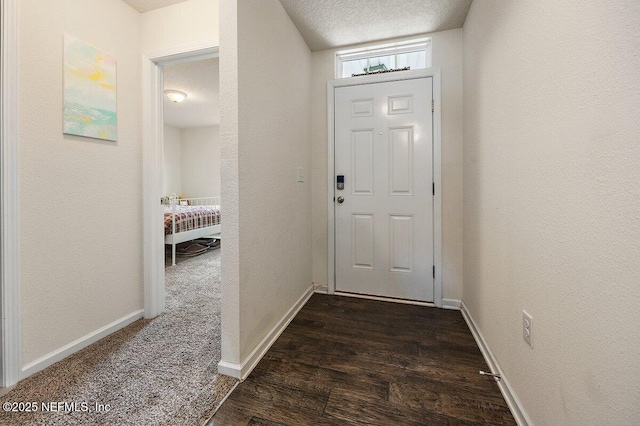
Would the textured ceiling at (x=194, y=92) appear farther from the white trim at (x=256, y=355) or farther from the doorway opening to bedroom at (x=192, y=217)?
the white trim at (x=256, y=355)

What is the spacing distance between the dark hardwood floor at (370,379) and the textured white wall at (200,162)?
5.53m

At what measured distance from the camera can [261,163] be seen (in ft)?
5.11

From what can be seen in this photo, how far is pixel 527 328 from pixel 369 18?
2278 mm

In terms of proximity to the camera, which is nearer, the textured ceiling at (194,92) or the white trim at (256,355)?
the white trim at (256,355)

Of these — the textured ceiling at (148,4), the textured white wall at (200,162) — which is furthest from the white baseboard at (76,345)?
the textured white wall at (200,162)

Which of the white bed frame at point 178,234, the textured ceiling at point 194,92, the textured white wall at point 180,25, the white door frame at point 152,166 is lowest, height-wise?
the white bed frame at point 178,234

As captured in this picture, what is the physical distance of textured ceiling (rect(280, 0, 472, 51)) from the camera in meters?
1.84

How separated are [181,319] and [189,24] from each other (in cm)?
222

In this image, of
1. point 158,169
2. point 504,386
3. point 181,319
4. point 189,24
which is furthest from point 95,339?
point 504,386

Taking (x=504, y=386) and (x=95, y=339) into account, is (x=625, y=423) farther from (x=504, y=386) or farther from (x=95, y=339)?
(x=95, y=339)

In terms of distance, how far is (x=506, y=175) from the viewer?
127cm

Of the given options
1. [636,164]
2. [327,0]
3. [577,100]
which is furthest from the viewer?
[327,0]

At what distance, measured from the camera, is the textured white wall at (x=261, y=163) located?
4.34 feet

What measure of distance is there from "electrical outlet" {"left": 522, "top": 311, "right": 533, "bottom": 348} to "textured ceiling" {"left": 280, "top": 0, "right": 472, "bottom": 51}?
6.87ft
